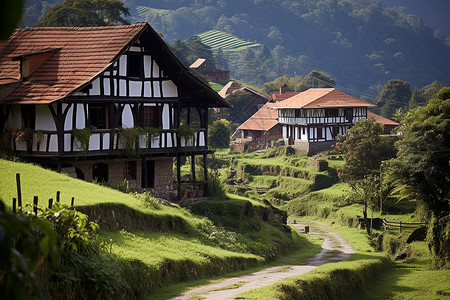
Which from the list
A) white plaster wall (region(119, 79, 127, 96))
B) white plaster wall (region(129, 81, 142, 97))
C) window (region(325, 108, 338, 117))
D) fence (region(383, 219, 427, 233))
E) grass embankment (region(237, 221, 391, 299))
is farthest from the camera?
window (region(325, 108, 338, 117))

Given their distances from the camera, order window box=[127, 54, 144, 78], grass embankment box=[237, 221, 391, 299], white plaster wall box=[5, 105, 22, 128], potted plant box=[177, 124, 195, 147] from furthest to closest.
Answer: potted plant box=[177, 124, 195, 147] → window box=[127, 54, 144, 78] → white plaster wall box=[5, 105, 22, 128] → grass embankment box=[237, 221, 391, 299]

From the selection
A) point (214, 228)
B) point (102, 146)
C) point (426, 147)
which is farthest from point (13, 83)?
point (426, 147)

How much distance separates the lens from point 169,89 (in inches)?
1318

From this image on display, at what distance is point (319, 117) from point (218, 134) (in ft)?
52.9

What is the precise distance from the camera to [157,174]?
34188 millimetres

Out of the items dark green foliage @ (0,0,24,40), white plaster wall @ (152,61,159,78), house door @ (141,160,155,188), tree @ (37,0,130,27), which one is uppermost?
tree @ (37,0,130,27)

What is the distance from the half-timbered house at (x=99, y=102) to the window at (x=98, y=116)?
0.05m

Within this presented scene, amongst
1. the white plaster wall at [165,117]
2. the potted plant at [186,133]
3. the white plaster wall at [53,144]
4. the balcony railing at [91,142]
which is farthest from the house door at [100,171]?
the potted plant at [186,133]

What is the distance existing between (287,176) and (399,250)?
30548 mm

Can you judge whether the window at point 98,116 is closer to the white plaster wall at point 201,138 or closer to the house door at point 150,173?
the house door at point 150,173

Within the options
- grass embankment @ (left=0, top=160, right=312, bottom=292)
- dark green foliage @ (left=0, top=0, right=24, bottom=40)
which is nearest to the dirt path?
grass embankment @ (left=0, top=160, right=312, bottom=292)

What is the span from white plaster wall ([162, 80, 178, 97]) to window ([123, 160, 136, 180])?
12.3ft

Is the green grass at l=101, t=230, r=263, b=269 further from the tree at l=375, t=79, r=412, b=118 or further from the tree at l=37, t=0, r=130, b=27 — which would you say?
the tree at l=375, t=79, r=412, b=118

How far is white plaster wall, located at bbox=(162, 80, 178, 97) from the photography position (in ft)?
109
